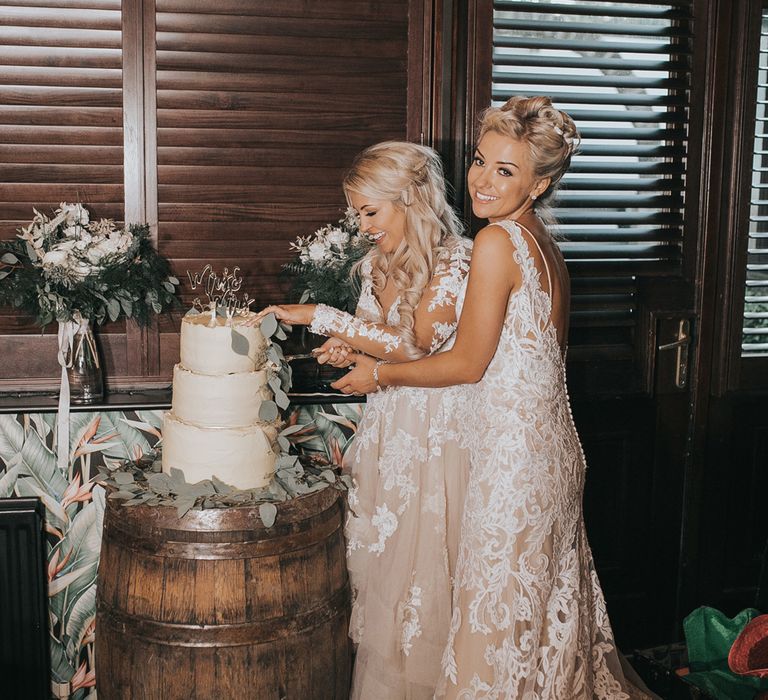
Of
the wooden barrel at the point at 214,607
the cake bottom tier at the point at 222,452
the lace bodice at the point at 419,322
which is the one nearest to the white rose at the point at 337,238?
the lace bodice at the point at 419,322

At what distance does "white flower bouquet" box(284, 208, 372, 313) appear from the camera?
2.83 metres

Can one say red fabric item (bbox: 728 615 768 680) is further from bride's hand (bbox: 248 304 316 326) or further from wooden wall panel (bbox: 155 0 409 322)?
wooden wall panel (bbox: 155 0 409 322)

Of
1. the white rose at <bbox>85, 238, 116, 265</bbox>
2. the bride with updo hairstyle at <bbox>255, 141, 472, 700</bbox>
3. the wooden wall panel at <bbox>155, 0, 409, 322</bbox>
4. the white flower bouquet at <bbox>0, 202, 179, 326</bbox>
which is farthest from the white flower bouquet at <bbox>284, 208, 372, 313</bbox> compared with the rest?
the white rose at <bbox>85, 238, 116, 265</bbox>

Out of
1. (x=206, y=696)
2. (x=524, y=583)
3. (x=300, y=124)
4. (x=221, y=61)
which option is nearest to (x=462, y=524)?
(x=524, y=583)

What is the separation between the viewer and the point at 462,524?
2.29m

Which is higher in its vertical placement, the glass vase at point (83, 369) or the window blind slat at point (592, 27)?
the window blind slat at point (592, 27)

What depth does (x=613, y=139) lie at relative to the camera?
10.4ft

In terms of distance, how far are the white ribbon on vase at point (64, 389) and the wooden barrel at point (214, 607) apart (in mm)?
581

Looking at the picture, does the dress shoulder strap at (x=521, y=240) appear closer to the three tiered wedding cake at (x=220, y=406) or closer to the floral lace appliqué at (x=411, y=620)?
the three tiered wedding cake at (x=220, y=406)

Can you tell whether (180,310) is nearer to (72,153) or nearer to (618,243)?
(72,153)

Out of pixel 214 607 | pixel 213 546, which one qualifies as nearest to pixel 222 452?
pixel 213 546

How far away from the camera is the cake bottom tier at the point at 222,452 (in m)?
2.12

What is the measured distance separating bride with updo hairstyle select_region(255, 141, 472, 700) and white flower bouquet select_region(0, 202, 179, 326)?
2.01 feet

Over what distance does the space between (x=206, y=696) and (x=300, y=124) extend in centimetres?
174
